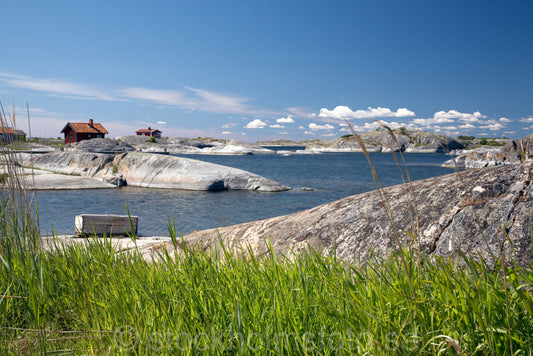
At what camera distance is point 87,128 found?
270 ft

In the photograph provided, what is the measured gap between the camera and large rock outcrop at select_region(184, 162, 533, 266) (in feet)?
9.51

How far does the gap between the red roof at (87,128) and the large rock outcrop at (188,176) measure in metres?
61.0

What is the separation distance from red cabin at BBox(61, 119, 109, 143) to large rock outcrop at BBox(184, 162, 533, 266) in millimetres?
87791

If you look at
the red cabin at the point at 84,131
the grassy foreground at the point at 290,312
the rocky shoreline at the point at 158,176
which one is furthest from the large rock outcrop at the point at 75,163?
the red cabin at the point at 84,131

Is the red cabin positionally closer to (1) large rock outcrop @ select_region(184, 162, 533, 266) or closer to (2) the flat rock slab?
(2) the flat rock slab

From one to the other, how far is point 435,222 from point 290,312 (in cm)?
174

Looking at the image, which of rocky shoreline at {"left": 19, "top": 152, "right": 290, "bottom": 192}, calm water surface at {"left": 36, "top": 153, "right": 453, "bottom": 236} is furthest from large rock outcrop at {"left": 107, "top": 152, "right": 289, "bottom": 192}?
calm water surface at {"left": 36, "top": 153, "right": 453, "bottom": 236}

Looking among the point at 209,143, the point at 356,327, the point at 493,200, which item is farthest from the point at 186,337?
the point at 209,143

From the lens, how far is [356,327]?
194 centimetres

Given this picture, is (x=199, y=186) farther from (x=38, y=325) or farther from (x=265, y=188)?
(x=38, y=325)

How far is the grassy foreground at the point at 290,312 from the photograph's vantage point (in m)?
1.75

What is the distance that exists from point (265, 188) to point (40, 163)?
22114 mm

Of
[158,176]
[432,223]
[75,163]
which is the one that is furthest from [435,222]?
[75,163]

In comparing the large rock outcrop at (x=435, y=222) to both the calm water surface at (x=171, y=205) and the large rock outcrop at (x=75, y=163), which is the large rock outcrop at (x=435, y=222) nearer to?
the calm water surface at (x=171, y=205)
